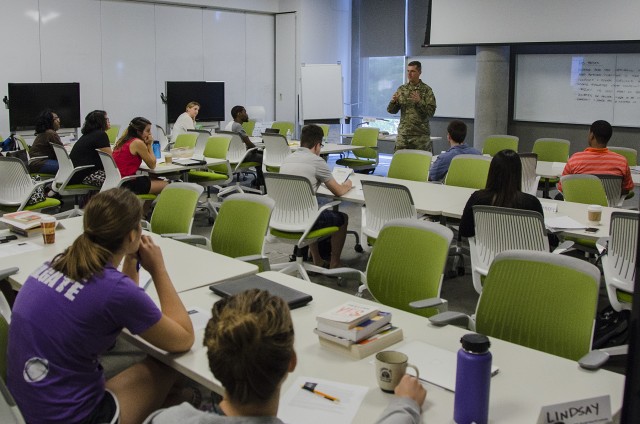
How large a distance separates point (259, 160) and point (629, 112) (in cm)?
541

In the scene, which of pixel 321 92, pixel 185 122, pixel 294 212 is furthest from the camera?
pixel 321 92

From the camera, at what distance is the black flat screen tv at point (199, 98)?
38.2 feet

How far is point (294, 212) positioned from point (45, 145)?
4.29 m

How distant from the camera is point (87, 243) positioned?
2.48 metres

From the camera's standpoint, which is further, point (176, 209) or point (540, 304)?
point (176, 209)

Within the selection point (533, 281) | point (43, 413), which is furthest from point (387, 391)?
point (43, 413)

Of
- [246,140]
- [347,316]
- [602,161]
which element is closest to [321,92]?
[246,140]

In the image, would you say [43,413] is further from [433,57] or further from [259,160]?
[433,57]

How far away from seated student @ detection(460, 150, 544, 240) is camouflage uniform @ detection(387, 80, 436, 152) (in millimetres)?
4118

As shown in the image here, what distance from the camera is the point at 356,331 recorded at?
2445 mm

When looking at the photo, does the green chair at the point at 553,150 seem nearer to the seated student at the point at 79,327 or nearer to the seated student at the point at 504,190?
the seated student at the point at 504,190

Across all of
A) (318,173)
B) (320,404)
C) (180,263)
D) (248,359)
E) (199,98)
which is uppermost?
(199,98)

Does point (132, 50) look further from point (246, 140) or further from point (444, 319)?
point (444, 319)

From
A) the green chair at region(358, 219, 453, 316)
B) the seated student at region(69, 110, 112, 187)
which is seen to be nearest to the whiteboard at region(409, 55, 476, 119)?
the seated student at region(69, 110, 112, 187)
